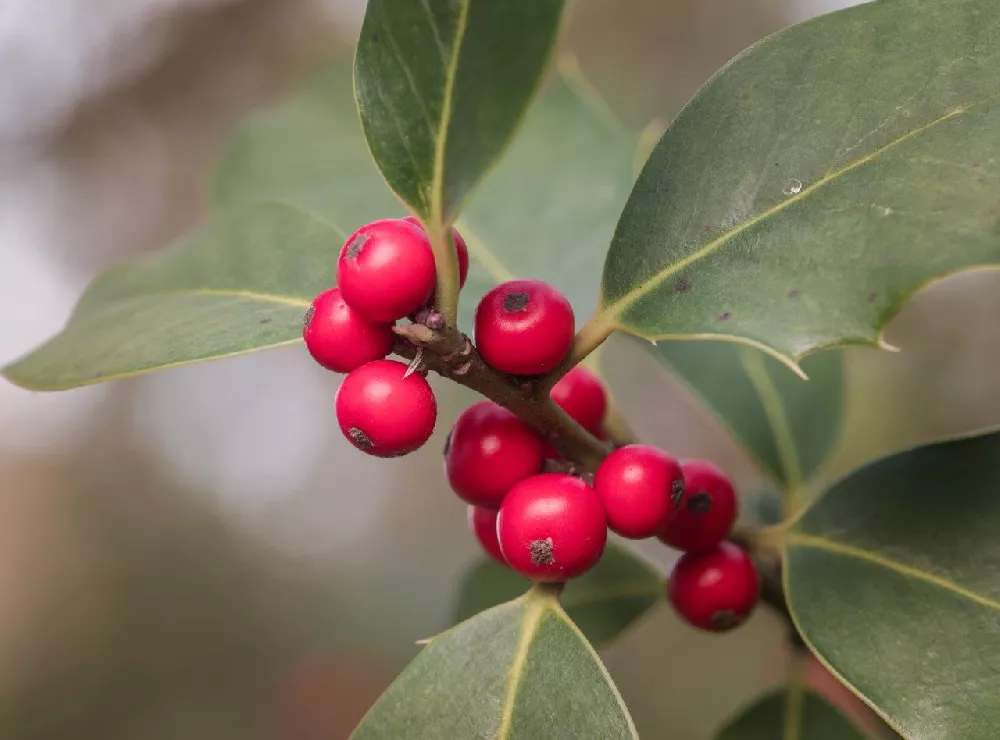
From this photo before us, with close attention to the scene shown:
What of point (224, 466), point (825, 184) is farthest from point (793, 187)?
point (224, 466)

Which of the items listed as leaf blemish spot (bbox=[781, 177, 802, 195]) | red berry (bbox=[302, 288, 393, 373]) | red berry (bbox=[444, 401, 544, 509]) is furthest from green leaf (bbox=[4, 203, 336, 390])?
leaf blemish spot (bbox=[781, 177, 802, 195])

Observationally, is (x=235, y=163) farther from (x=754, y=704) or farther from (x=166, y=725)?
(x=166, y=725)

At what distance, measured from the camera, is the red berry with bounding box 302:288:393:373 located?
1.97ft

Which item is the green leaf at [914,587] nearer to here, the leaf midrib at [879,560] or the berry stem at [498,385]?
the leaf midrib at [879,560]

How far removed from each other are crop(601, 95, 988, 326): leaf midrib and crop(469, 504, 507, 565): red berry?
0.25 m

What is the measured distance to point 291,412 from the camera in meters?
3.67

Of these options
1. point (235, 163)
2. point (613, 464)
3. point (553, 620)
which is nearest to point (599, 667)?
point (553, 620)

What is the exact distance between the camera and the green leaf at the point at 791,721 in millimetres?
969

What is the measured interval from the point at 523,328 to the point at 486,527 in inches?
10.9

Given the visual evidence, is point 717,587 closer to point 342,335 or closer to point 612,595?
point 612,595

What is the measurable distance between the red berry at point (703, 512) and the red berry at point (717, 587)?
15 mm

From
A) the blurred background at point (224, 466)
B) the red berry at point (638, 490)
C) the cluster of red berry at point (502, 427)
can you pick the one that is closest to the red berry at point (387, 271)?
the cluster of red berry at point (502, 427)

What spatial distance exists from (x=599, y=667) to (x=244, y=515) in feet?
10.2

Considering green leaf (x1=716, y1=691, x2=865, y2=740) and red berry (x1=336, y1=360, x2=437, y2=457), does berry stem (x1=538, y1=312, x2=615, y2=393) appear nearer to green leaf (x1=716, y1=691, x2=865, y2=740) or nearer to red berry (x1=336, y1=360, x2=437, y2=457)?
red berry (x1=336, y1=360, x2=437, y2=457)
